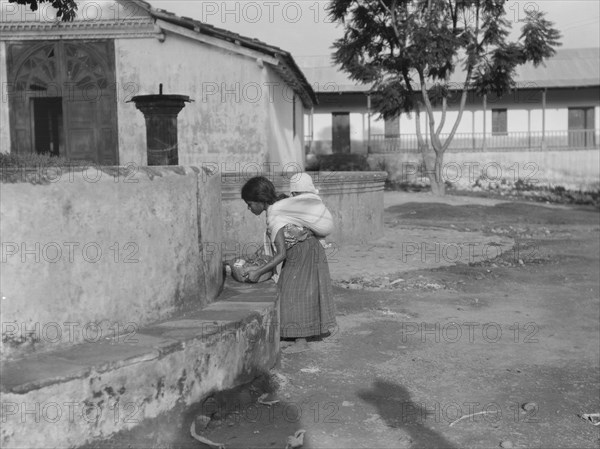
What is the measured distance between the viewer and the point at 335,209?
429 inches

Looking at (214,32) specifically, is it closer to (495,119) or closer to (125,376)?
(125,376)

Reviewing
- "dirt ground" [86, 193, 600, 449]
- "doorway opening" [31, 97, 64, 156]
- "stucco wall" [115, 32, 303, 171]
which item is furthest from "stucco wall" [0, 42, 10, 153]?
"dirt ground" [86, 193, 600, 449]

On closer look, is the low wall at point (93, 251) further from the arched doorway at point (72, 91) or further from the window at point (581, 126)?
the window at point (581, 126)

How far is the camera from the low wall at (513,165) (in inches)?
1123

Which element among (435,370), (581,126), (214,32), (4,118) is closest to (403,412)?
(435,370)

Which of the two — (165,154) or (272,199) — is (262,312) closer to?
(272,199)

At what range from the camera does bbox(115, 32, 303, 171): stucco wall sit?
45.2 feet

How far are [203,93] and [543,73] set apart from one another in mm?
22093

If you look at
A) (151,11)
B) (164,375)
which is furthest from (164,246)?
(151,11)

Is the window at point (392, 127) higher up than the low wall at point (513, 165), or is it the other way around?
the window at point (392, 127)

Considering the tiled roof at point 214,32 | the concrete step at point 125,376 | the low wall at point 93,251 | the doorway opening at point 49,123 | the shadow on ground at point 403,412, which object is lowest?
the shadow on ground at point 403,412

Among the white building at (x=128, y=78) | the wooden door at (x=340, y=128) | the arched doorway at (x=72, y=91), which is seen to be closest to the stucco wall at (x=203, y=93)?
the white building at (x=128, y=78)

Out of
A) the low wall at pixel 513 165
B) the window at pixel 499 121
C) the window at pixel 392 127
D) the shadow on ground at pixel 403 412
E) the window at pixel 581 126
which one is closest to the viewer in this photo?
the shadow on ground at pixel 403 412

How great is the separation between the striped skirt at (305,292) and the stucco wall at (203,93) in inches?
342
